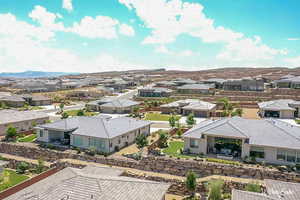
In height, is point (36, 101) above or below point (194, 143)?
above

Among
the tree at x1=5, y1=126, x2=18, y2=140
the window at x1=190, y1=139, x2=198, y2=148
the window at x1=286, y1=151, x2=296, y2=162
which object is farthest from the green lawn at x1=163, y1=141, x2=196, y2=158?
the tree at x1=5, y1=126, x2=18, y2=140

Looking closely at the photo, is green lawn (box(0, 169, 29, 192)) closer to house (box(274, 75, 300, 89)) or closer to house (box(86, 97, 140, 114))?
house (box(86, 97, 140, 114))

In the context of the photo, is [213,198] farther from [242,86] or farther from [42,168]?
[242,86]

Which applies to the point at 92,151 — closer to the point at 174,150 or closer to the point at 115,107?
the point at 174,150

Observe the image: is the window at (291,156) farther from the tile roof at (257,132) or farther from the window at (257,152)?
the window at (257,152)

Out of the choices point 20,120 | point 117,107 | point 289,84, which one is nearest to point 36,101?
point 117,107
